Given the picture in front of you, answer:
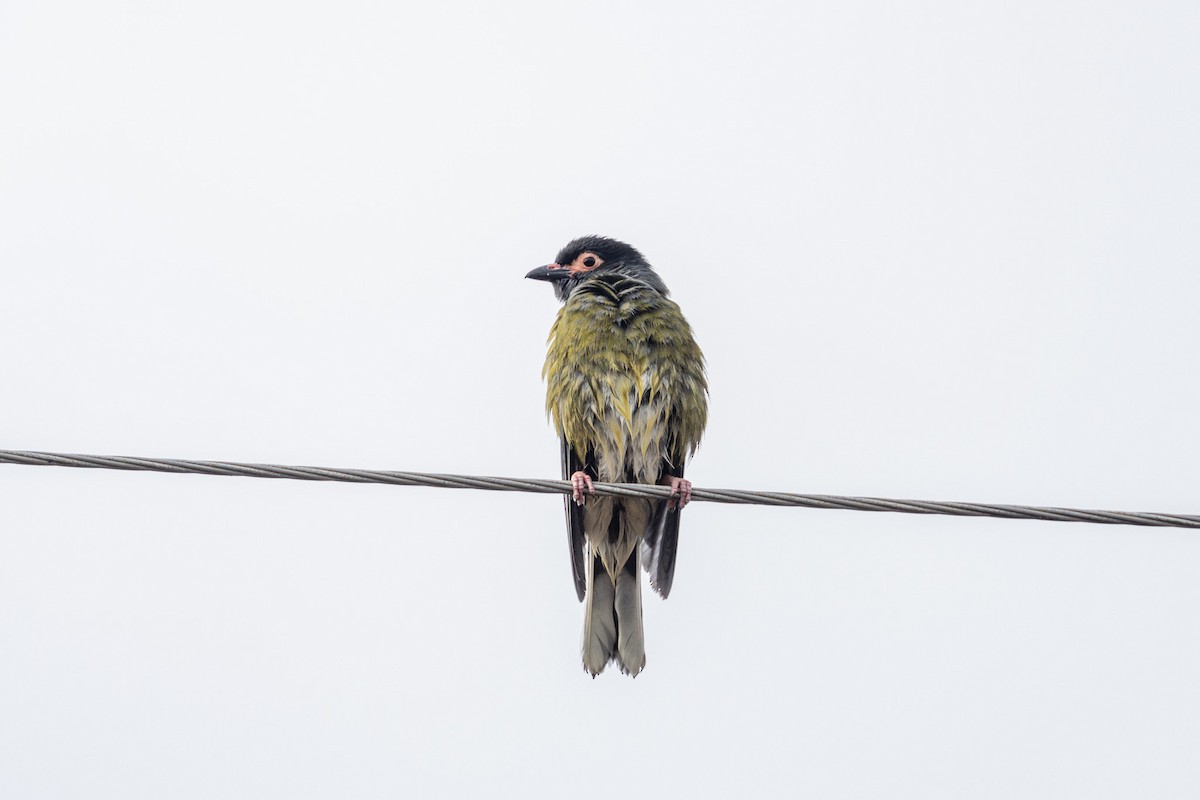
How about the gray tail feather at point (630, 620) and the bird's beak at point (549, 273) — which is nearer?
the gray tail feather at point (630, 620)

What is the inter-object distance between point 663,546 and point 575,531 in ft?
1.56

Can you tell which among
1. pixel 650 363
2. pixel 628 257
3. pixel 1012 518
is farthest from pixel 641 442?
pixel 1012 518

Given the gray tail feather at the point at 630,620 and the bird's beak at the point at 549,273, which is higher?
the bird's beak at the point at 549,273

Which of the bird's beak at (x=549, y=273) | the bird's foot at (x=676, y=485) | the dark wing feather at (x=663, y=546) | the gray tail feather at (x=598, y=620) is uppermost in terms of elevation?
the bird's beak at (x=549, y=273)

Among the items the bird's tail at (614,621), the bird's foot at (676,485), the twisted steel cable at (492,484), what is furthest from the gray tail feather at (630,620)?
the twisted steel cable at (492,484)

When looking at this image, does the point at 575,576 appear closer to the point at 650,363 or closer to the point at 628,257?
the point at 650,363

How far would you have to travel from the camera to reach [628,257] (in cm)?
796

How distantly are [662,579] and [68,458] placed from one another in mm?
3559

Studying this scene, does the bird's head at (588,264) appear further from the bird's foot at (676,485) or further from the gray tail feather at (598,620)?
the gray tail feather at (598,620)

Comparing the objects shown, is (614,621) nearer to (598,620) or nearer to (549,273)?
(598,620)

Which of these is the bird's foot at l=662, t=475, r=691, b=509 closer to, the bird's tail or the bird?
the bird

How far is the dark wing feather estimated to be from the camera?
7.07 m

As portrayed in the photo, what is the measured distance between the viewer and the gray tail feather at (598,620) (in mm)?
6906

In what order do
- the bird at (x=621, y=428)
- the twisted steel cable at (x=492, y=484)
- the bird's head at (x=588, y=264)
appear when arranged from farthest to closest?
the bird's head at (x=588, y=264) < the bird at (x=621, y=428) < the twisted steel cable at (x=492, y=484)
